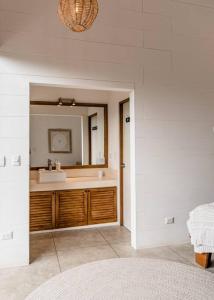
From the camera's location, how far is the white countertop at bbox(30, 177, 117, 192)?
4241mm

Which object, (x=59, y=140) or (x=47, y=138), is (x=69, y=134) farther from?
(x=47, y=138)

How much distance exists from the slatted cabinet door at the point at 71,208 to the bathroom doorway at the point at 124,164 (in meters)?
0.68

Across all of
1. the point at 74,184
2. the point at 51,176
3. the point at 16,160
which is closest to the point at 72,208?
the point at 74,184

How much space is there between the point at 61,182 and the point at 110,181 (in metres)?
0.86

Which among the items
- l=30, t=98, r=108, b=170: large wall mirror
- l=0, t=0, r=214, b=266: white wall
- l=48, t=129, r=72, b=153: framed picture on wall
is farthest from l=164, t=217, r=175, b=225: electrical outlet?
l=48, t=129, r=72, b=153: framed picture on wall

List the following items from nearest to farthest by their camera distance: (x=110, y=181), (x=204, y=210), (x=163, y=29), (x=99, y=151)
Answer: (x=204, y=210) → (x=163, y=29) → (x=110, y=181) → (x=99, y=151)

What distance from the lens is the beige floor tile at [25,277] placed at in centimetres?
→ 249

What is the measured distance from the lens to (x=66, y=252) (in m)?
3.47

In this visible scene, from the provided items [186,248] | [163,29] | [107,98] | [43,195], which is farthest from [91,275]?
[107,98]

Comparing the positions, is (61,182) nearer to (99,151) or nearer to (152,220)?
(99,151)

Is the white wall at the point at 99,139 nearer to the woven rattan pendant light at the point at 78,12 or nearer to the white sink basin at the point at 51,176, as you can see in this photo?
the white sink basin at the point at 51,176

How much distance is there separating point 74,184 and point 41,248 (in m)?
1.16

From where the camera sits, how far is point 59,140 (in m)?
4.83

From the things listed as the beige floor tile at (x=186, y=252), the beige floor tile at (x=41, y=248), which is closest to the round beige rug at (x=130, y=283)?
the beige floor tile at (x=186, y=252)
